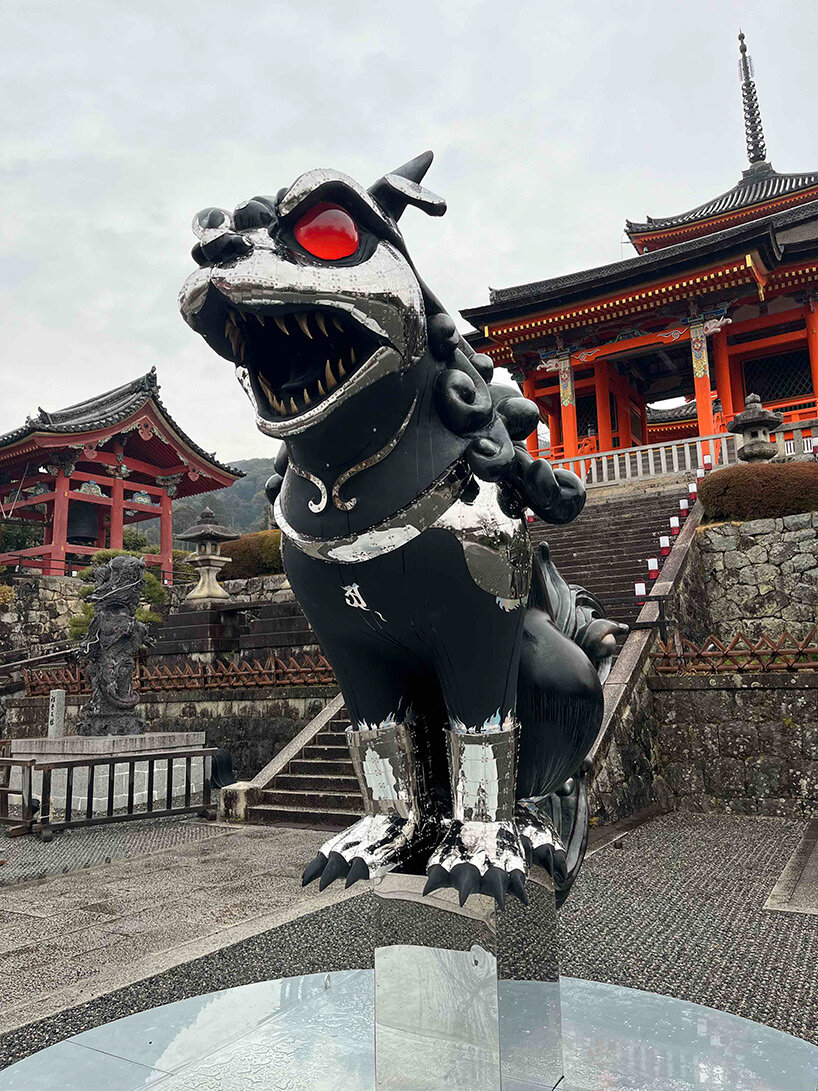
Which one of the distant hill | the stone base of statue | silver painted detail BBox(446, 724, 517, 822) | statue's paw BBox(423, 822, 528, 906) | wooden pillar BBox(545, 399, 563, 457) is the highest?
the distant hill

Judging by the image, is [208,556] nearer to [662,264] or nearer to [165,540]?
[165,540]

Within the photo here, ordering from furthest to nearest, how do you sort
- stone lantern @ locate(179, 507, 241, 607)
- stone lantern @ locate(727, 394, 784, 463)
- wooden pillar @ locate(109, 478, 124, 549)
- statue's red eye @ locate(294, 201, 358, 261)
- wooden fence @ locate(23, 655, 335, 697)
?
wooden pillar @ locate(109, 478, 124, 549) < stone lantern @ locate(179, 507, 241, 607) < stone lantern @ locate(727, 394, 784, 463) < wooden fence @ locate(23, 655, 335, 697) < statue's red eye @ locate(294, 201, 358, 261)

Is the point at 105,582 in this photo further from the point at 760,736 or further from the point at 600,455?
the point at 600,455

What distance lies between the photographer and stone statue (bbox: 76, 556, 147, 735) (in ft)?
29.7

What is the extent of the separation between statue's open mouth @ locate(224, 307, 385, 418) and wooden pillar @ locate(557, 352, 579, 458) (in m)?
16.3

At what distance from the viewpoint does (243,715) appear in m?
10.0

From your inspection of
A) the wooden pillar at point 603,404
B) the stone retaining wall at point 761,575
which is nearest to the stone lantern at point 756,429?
the stone retaining wall at point 761,575

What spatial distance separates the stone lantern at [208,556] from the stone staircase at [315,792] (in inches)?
291

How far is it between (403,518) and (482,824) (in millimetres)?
685

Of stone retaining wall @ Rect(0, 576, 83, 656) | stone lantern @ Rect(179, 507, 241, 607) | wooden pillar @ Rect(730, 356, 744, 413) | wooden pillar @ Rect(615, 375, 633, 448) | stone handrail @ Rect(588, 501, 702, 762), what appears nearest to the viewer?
stone handrail @ Rect(588, 501, 702, 762)

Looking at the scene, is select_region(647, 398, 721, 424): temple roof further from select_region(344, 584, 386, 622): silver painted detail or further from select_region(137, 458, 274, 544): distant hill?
select_region(137, 458, 274, 544): distant hill

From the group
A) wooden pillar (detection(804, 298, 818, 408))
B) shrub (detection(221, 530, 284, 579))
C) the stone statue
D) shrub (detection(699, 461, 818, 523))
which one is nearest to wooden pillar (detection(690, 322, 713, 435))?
wooden pillar (detection(804, 298, 818, 408))

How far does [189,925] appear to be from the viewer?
3873mm

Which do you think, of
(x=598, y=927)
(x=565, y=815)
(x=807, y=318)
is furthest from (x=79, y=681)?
(x=807, y=318)
